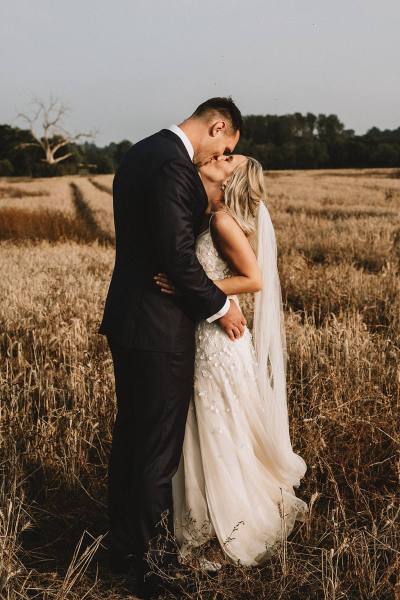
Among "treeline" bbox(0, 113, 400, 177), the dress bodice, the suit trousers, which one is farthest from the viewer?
"treeline" bbox(0, 113, 400, 177)

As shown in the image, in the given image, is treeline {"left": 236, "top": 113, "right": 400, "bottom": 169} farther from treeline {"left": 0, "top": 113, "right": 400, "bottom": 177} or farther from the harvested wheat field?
the harvested wheat field

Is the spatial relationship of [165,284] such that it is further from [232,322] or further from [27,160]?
[27,160]

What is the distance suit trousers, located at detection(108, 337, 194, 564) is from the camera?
8.65 ft

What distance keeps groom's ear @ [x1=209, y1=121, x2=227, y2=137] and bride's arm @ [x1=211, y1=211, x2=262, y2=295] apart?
1.21ft

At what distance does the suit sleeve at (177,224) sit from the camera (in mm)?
2357

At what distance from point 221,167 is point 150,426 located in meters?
1.30

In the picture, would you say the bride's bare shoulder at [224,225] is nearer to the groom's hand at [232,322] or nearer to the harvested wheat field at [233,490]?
the groom's hand at [232,322]

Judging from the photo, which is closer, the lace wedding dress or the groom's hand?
the groom's hand

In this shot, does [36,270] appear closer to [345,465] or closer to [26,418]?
[26,418]

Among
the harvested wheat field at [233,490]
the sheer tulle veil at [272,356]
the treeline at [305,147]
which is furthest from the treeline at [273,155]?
the sheer tulle veil at [272,356]

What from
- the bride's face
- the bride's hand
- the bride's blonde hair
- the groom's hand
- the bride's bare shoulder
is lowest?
the groom's hand

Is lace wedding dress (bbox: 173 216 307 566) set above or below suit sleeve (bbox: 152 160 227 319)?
below

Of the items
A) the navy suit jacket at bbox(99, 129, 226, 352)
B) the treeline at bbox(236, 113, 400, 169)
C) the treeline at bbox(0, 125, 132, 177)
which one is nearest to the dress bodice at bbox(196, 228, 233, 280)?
the navy suit jacket at bbox(99, 129, 226, 352)

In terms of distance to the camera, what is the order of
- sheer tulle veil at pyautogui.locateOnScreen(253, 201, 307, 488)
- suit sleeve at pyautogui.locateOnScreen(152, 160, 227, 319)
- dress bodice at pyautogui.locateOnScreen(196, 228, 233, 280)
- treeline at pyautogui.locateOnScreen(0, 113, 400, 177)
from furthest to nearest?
treeline at pyautogui.locateOnScreen(0, 113, 400, 177) < sheer tulle veil at pyautogui.locateOnScreen(253, 201, 307, 488) < dress bodice at pyautogui.locateOnScreen(196, 228, 233, 280) < suit sleeve at pyautogui.locateOnScreen(152, 160, 227, 319)
